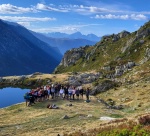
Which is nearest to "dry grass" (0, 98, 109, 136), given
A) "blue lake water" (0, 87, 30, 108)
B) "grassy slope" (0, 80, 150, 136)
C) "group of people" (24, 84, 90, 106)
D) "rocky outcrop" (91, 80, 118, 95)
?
"grassy slope" (0, 80, 150, 136)

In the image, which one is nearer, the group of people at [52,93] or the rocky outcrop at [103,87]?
the group of people at [52,93]

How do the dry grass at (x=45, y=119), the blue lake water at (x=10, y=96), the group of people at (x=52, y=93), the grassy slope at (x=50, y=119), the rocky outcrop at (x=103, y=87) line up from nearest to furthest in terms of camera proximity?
1. the grassy slope at (x=50, y=119)
2. the dry grass at (x=45, y=119)
3. the group of people at (x=52, y=93)
4. the rocky outcrop at (x=103, y=87)
5. the blue lake water at (x=10, y=96)

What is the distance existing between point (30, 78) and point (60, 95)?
9410 cm

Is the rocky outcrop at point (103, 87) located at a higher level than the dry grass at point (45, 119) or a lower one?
higher

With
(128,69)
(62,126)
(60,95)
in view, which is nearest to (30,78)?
(128,69)

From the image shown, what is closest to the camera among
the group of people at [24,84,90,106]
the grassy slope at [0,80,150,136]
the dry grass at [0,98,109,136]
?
the grassy slope at [0,80,150,136]

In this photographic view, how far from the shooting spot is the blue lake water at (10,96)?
112512 mm

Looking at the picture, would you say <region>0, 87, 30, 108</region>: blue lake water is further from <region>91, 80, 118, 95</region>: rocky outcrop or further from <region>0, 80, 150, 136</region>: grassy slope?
<region>0, 80, 150, 136</region>: grassy slope

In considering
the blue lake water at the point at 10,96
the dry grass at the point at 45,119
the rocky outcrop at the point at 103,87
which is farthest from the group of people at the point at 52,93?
the blue lake water at the point at 10,96

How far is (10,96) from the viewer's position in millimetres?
123812

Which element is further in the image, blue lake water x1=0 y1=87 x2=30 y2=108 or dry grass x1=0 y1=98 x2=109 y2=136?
blue lake water x1=0 y1=87 x2=30 y2=108

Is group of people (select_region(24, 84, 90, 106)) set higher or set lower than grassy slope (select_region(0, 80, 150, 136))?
higher

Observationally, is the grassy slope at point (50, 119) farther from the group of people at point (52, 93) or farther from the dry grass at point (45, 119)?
the group of people at point (52, 93)

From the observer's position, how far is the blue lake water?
112512mm
